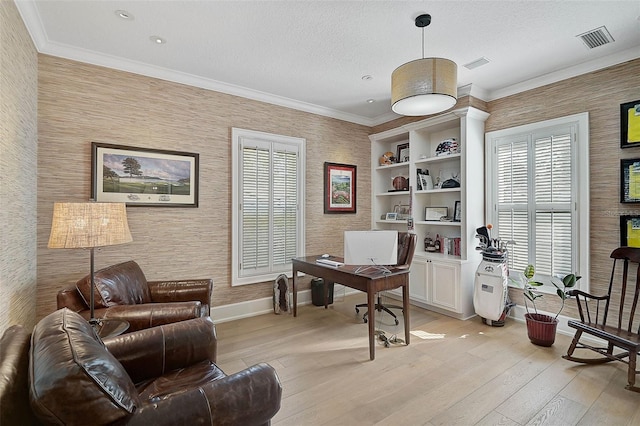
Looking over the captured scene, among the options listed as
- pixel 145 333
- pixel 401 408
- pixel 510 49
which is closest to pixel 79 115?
pixel 145 333

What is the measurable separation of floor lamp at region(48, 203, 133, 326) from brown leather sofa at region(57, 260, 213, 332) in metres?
0.18

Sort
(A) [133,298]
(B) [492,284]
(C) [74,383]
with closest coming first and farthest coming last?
(C) [74,383], (A) [133,298], (B) [492,284]

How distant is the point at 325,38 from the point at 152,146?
2152 mm

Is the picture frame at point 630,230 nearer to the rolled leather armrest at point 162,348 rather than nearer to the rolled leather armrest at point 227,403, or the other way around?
the rolled leather armrest at point 227,403

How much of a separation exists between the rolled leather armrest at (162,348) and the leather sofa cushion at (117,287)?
0.80m

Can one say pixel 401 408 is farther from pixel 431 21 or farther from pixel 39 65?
pixel 39 65

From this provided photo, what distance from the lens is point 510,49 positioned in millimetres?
2869

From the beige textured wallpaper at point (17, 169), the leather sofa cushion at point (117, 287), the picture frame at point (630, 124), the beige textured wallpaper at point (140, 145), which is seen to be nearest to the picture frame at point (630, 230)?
the beige textured wallpaper at point (140, 145)

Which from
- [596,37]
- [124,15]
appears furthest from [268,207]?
[596,37]

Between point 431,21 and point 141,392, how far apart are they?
323 cm

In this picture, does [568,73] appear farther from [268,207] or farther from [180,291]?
[180,291]

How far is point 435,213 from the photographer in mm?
4398

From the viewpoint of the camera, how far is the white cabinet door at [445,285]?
3748 mm

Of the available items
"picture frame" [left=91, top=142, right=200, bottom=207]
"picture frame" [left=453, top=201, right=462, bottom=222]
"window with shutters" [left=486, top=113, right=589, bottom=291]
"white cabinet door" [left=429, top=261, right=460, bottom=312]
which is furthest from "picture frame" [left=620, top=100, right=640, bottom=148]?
"picture frame" [left=91, top=142, right=200, bottom=207]
